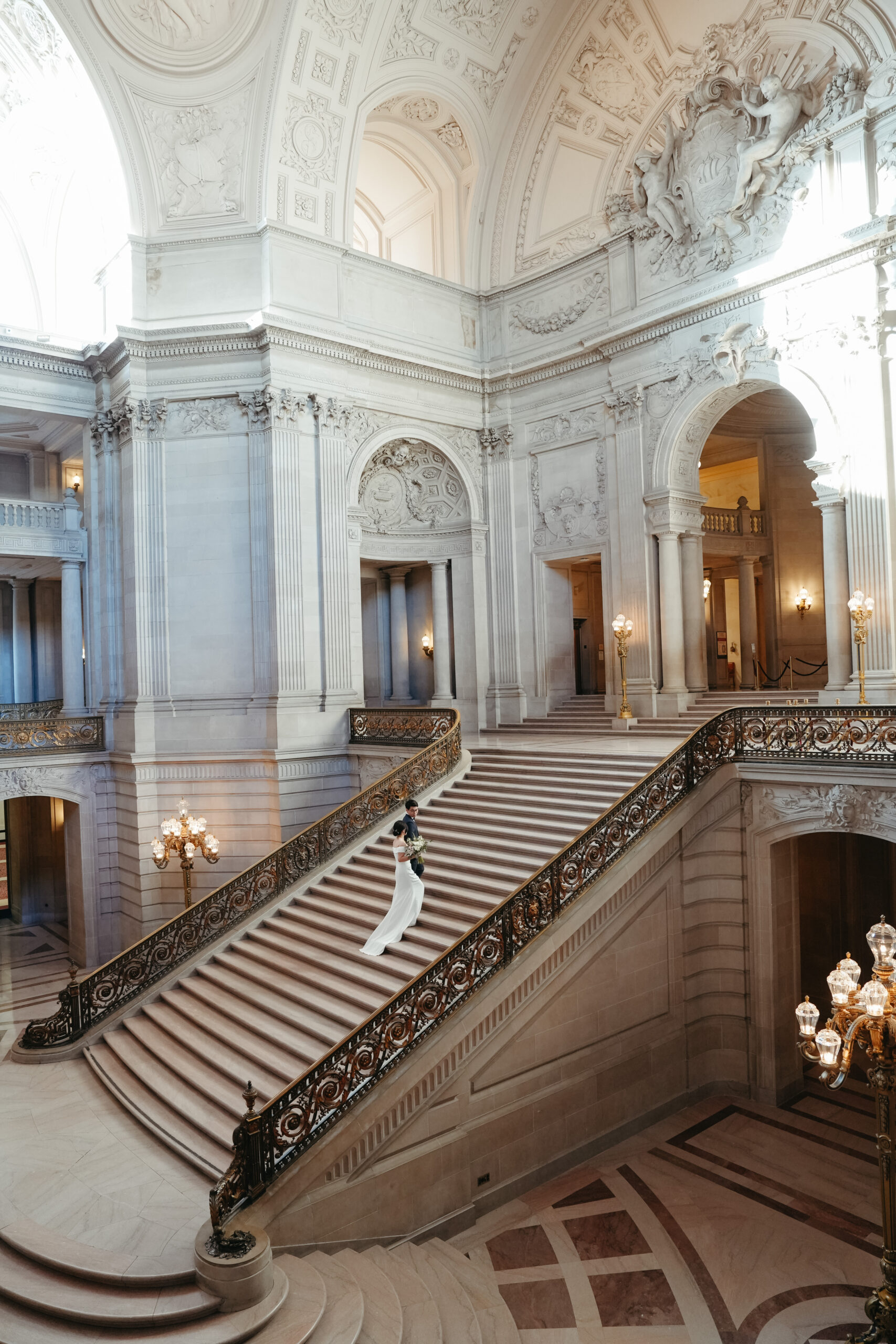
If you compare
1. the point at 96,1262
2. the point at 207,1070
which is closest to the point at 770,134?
the point at 207,1070

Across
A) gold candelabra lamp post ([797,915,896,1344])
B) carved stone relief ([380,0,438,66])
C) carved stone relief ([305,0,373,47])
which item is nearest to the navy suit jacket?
gold candelabra lamp post ([797,915,896,1344])

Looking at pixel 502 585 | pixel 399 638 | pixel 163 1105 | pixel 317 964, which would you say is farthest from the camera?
pixel 399 638

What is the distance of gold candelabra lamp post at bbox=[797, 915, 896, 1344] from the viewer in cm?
594

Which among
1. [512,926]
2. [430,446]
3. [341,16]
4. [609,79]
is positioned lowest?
[512,926]

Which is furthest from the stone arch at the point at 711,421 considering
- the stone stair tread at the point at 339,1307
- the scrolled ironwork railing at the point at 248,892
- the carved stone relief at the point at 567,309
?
the stone stair tread at the point at 339,1307

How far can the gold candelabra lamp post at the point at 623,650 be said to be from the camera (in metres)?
15.2

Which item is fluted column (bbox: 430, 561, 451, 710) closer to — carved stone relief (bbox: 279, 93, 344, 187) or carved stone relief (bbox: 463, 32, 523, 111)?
carved stone relief (bbox: 279, 93, 344, 187)

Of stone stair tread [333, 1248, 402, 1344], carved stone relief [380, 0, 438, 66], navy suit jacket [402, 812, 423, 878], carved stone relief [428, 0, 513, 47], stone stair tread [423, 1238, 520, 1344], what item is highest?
carved stone relief [428, 0, 513, 47]

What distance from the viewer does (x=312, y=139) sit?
51.8ft

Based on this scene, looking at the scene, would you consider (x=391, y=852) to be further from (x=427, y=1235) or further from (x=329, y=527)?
(x=329, y=527)

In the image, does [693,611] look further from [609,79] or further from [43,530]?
[43,530]

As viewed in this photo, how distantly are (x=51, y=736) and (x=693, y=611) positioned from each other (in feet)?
38.1

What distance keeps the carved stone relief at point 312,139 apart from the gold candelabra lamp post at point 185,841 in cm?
1113

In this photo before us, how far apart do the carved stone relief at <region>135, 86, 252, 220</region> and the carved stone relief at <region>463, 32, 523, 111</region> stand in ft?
14.2
